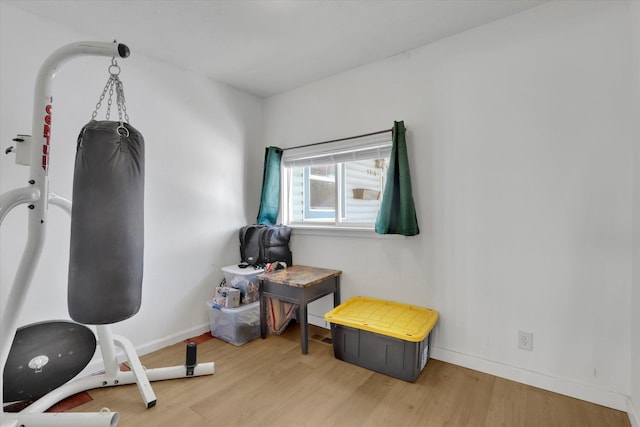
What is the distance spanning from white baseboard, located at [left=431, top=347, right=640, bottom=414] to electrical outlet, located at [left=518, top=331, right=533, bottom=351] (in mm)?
146

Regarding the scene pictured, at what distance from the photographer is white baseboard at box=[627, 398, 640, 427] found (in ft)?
4.76

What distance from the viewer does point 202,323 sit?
8.95ft

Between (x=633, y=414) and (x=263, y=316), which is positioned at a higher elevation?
(x=263, y=316)

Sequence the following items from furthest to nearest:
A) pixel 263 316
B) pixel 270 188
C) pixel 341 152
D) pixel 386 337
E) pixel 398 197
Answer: pixel 270 188 < pixel 341 152 < pixel 263 316 < pixel 398 197 < pixel 386 337

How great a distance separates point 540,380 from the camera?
1819 millimetres

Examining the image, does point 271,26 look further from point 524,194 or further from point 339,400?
point 339,400

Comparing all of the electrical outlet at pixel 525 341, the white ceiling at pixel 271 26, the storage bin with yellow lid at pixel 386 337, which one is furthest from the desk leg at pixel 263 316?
the white ceiling at pixel 271 26

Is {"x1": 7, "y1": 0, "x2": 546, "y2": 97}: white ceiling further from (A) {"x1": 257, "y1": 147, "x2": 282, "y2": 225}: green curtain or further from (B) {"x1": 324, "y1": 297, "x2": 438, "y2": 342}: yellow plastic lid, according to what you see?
(B) {"x1": 324, "y1": 297, "x2": 438, "y2": 342}: yellow plastic lid

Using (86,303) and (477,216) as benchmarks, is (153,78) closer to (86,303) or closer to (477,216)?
(86,303)

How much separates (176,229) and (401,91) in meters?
2.23

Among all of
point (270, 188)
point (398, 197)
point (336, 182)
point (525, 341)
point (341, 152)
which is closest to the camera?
point (525, 341)

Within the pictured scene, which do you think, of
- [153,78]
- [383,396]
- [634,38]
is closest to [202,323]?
[383,396]

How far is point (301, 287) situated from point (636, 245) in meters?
2.00

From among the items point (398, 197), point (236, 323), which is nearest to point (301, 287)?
point (236, 323)
